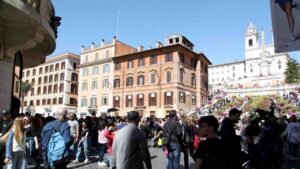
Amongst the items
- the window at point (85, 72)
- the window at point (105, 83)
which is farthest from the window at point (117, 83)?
the window at point (85, 72)

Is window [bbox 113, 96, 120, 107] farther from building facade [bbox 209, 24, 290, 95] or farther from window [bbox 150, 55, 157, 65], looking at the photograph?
building facade [bbox 209, 24, 290, 95]

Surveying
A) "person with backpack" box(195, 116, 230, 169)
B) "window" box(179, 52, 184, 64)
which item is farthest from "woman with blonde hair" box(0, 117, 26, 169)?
"window" box(179, 52, 184, 64)

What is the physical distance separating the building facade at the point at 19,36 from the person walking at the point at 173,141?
464 centimetres

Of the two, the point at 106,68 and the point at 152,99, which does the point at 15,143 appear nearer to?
the point at 152,99

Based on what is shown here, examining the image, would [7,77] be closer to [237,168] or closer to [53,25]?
[53,25]

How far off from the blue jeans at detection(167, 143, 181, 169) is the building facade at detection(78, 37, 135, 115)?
129ft

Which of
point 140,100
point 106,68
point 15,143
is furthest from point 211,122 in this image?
point 106,68

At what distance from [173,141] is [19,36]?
5651mm

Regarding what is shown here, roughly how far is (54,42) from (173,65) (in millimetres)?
31178

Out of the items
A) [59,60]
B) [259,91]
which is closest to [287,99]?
[259,91]

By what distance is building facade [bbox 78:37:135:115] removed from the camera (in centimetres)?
4800

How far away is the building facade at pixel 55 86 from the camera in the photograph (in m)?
57.2

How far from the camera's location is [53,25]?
1018 cm

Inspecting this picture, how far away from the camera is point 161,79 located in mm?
42031
